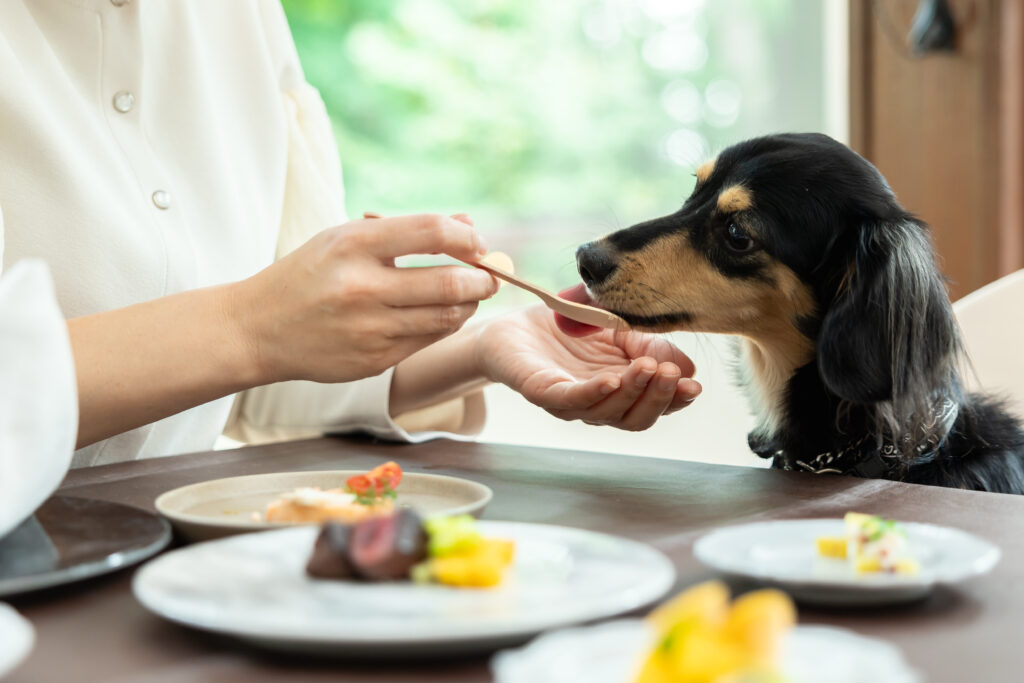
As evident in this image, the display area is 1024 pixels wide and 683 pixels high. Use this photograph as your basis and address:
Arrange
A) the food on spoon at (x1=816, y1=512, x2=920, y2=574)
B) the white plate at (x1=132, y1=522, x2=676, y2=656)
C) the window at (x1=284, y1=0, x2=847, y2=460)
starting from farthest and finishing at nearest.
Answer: the window at (x1=284, y1=0, x2=847, y2=460) < the food on spoon at (x1=816, y1=512, x2=920, y2=574) < the white plate at (x1=132, y1=522, x2=676, y2=656)

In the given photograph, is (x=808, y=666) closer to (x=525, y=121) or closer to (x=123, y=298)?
(x=123, y=298)

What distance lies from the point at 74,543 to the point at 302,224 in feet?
3.00

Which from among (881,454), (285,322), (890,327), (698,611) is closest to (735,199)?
(890,327)

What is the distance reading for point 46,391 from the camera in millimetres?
549

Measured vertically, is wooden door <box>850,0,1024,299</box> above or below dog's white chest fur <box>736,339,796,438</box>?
above

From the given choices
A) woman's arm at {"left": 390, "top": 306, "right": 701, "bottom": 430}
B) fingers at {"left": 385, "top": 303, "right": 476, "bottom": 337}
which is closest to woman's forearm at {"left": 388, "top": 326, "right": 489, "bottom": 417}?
woman's arm at {"left": 390, "top": 306, "right": 701, "bottom": 430}

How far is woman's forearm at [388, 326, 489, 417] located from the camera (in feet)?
4.20

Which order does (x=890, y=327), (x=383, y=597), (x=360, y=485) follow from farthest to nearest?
(x=890, y=327), (x=360, y=485), (x=383, y=597)

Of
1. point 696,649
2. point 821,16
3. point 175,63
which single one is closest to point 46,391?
point 696,649

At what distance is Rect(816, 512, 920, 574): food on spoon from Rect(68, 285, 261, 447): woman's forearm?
0.55m

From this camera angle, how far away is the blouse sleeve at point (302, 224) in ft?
4.58

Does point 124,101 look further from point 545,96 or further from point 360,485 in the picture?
point 545,96

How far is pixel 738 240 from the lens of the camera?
1369 millimetres

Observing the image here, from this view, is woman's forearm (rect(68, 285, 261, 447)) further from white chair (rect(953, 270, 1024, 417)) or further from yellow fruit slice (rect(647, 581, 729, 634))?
white chair (rect(953, 270, 1024, 417))
